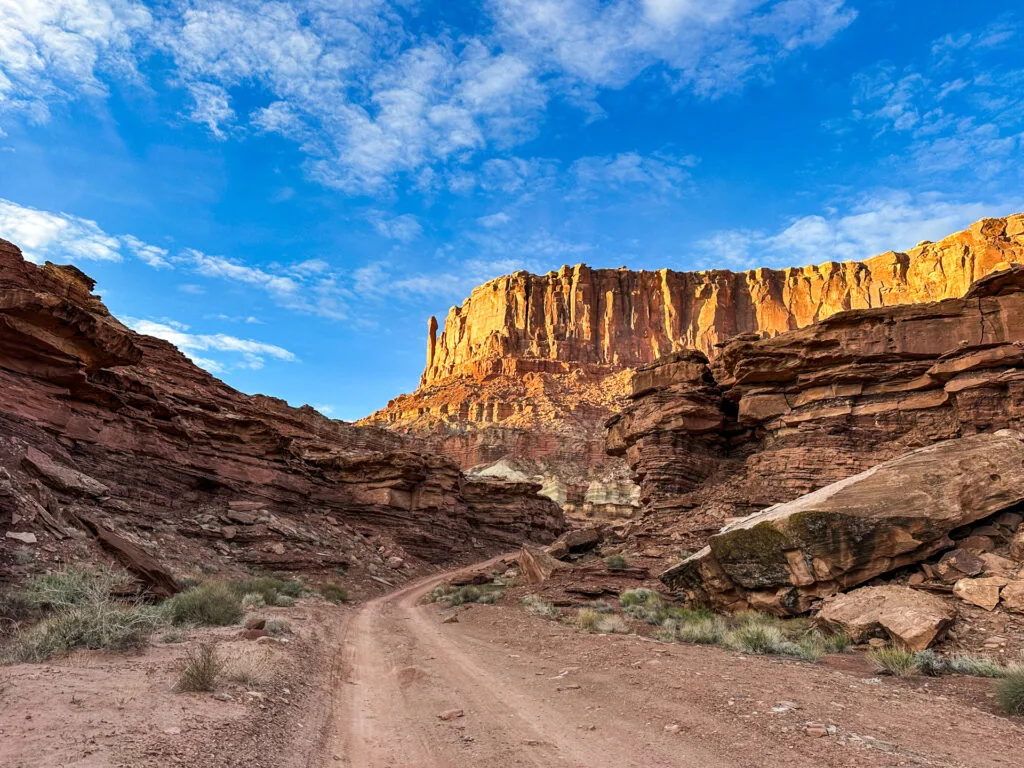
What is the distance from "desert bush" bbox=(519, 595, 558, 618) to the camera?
15136mm

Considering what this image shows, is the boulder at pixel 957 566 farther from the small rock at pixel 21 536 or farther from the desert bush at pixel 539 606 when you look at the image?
the small rock at pixel 21 536

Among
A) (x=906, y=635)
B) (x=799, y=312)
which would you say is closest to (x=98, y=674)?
(x=906, y=635)

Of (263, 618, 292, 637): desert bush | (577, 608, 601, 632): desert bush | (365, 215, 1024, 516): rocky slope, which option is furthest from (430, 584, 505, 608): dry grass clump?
(365, 215, 1024, 516): rocky slope

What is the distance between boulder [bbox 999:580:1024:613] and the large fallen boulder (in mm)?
1477

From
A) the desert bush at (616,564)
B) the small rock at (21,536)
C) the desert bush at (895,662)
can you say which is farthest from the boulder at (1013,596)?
the small rock at (21,536)

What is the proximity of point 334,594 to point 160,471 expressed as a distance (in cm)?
972

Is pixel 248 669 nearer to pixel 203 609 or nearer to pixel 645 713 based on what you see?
pixel 645 713

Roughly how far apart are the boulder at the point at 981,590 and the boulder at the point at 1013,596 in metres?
0.08

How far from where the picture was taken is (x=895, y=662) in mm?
8211

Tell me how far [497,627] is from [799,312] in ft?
462

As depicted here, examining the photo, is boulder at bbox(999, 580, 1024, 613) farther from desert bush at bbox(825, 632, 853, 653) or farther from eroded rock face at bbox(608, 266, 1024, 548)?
eroded rock face at bbox(608, 266, 1024, 548)

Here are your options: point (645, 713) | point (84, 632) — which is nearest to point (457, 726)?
point (645, 713)

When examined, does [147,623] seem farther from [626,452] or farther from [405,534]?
[405,534]

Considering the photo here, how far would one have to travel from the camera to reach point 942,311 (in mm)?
18875
